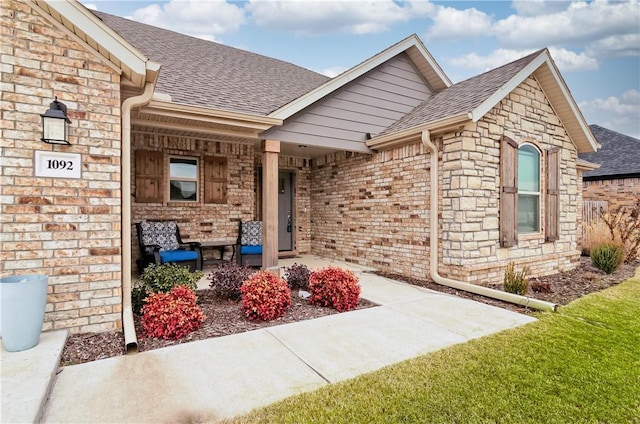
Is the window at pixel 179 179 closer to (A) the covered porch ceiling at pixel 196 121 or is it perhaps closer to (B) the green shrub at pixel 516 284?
(A) the covered porch ceiling at pixel 196 121

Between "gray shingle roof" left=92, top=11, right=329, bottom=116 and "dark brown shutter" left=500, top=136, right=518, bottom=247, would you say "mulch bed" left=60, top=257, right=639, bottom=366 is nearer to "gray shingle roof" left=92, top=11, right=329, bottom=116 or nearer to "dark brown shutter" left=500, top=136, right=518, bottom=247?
"dark brown shutter" left=500, top=136, right=518, bottom=247

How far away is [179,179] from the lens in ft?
23.5

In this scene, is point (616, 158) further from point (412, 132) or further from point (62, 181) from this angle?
point (62, 181)

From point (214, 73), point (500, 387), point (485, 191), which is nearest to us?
point (500, 387)

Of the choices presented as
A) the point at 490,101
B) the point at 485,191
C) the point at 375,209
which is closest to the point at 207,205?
the point at 375,209

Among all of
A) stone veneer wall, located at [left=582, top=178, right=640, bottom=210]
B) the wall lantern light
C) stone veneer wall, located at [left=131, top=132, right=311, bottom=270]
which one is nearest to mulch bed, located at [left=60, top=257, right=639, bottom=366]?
the wall lantern light

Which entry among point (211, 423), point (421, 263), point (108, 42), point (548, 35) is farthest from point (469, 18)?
point (211, 423)

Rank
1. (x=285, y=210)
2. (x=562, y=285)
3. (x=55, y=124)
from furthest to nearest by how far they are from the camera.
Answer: (x=285, y=210)
(x=562, y=285)
(x=55, y=124)

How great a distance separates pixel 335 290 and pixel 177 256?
3.31 meters

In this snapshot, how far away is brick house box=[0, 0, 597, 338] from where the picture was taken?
330cm

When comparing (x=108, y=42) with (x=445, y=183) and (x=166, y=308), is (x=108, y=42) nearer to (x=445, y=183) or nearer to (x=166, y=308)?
(x=166, y=308)

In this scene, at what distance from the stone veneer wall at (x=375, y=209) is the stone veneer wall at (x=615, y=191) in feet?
34.9

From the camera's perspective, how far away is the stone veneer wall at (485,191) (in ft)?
18.2

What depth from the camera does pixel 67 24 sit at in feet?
11.0
